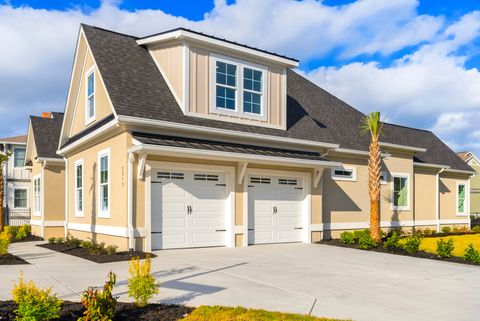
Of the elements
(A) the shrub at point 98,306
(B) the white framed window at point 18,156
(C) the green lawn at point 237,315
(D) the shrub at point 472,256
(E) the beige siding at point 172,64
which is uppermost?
(E) the beige siding at point 172,64

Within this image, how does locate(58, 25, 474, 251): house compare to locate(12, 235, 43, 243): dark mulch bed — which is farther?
locate(12, 235, 43, 243): dark mulch bed

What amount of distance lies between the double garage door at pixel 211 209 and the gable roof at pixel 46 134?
29.7 ft

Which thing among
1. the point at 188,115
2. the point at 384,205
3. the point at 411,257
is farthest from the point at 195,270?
the point at 384,205

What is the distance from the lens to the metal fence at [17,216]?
30.7 m

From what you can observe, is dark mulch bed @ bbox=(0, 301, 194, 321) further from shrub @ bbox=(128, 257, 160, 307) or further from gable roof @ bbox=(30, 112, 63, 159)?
gable roof @ bbox=(30, 112, 63, 159)

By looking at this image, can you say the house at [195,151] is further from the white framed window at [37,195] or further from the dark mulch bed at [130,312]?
the dark mulch bed at [130,312]

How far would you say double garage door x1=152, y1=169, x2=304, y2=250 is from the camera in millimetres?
13633

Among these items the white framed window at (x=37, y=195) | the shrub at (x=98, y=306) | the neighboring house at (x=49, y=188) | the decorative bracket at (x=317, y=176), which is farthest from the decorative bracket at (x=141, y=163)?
the white framed window at (x=37, y=195)

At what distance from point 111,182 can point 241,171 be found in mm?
4089

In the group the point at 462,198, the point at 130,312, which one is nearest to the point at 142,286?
the point at 130,312

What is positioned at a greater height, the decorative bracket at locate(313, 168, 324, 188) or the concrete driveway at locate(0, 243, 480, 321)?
the decorative bracket at locate(313, 168, 324, 188)

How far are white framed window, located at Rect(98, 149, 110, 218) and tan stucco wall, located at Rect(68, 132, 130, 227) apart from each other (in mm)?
198

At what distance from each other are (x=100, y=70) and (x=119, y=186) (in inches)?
144

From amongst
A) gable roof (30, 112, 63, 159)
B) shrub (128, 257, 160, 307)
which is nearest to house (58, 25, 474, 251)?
gable roof (30, 112, 63, 159)
